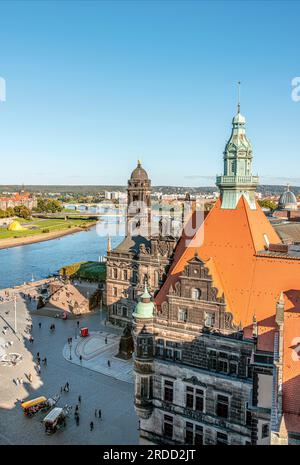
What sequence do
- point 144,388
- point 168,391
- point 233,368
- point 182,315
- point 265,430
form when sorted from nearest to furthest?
1. point 265,430
2. point 233,368
3. point 182,315
4. point 168,391
5. point 144,388

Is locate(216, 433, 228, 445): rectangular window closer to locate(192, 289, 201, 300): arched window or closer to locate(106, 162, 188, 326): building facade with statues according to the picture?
locate(192, 289, 201, 300): arched window

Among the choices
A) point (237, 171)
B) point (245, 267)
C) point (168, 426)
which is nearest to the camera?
point (245, 267)

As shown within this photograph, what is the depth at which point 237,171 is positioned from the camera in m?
35.1

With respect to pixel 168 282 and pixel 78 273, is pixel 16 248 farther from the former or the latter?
pixel 168 282

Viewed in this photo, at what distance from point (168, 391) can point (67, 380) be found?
15.6 metres

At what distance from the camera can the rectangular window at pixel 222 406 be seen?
29016mm

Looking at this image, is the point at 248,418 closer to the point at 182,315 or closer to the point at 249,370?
the point at 249,370

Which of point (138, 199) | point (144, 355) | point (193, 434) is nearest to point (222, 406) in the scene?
point (193, 434)

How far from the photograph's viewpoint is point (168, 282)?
33.9 metres

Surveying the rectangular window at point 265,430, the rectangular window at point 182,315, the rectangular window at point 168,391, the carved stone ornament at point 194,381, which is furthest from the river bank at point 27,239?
the rectangular window at point 265,430

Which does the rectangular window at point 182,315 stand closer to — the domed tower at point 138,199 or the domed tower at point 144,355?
the domed tower at point 144,355
